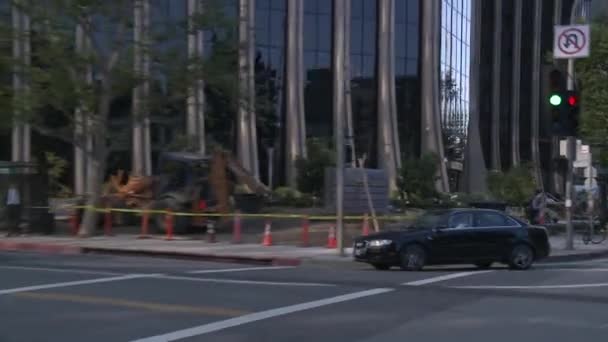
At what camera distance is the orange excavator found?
99.3 feet

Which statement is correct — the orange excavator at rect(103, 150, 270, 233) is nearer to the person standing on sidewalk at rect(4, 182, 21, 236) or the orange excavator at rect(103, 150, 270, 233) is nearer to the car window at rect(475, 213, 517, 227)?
the person standing on sidewalk at rect(4, 182, 21, 236)

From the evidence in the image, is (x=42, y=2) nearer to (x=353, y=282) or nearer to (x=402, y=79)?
(x=353, y=282)

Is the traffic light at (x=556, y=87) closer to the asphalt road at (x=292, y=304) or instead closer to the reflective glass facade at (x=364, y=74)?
the asphalt road at (x=292, y=304)

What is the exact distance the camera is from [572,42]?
25.8 metres

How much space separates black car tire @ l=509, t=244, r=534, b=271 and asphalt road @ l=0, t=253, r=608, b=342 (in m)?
0.81

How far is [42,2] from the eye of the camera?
26375mm

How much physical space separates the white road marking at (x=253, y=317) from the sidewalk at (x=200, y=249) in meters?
7.34

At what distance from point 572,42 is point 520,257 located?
7380 mm

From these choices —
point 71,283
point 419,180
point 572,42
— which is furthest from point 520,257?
point 419,180

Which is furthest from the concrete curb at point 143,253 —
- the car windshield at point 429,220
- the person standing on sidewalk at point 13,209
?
the car windshield at point 429,220

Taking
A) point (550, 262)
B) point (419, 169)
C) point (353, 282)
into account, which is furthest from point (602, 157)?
point (353, 282)

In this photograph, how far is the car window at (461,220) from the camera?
2097 cm

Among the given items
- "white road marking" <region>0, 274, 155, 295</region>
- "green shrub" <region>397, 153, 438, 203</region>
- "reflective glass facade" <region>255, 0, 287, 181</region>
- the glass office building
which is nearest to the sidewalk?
"white road marking" <region>0, 274, 155, 295</region>

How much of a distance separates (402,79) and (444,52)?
5.21 metres
